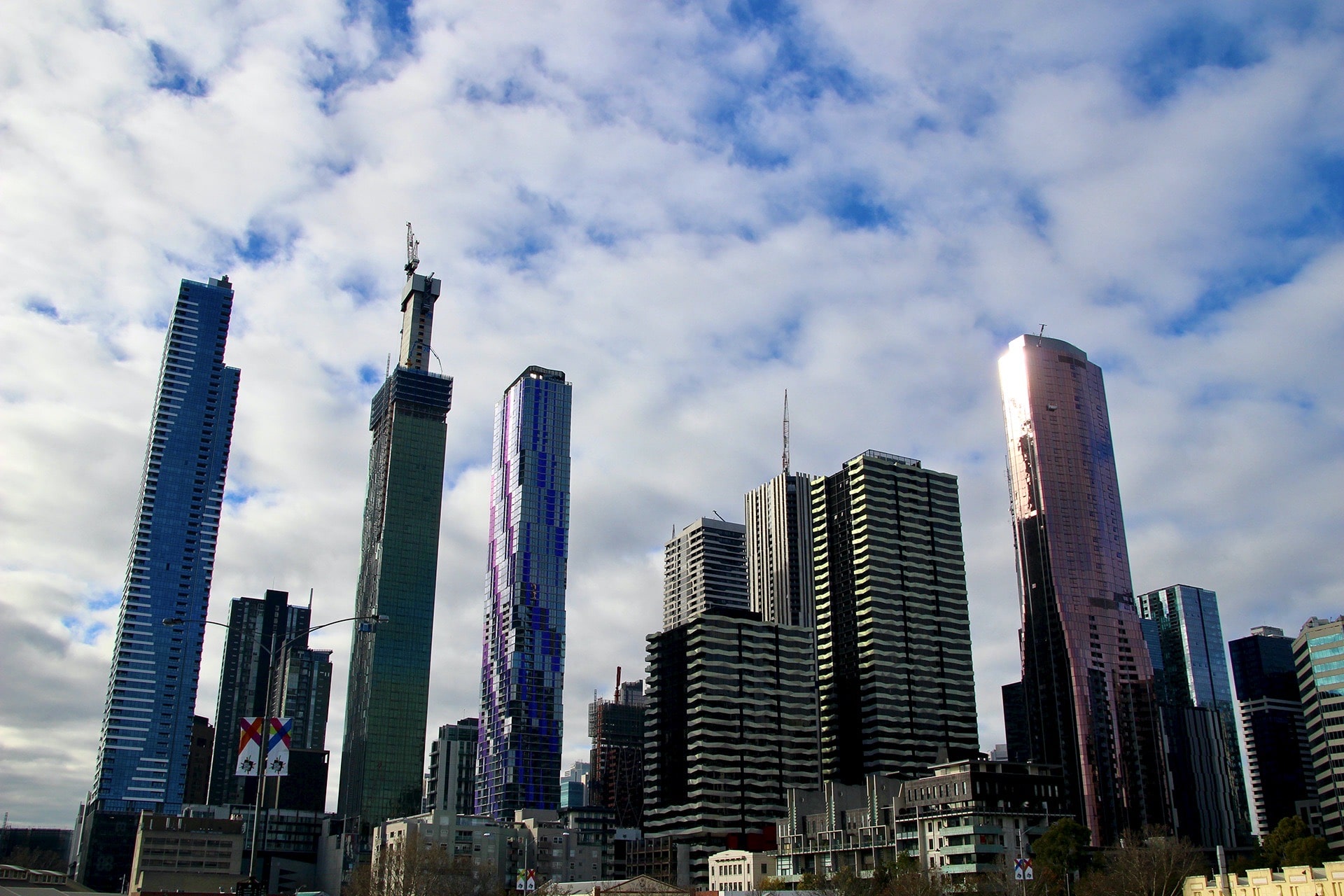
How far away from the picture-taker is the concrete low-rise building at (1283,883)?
9512 centimetres

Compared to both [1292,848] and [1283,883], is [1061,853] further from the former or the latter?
[1283,883]

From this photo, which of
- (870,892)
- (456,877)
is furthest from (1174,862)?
(456,877)

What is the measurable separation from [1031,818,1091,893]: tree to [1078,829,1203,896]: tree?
3.54 meters

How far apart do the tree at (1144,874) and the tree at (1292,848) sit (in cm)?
1538

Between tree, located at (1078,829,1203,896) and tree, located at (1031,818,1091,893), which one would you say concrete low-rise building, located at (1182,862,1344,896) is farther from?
tree, located at (1031,818,1091,893)

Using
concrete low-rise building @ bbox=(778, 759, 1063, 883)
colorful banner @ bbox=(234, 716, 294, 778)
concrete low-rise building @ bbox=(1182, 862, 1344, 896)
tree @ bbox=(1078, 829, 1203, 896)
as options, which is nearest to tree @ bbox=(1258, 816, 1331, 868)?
tree @ bbox=(1078, 829, 1203, 896)

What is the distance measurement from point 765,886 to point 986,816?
36512mm

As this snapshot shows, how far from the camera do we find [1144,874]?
128000mm

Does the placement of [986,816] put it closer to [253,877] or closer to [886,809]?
[886,809]

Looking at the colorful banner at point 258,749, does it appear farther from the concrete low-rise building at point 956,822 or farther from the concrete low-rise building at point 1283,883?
the concrete low-rise building at point 956,822

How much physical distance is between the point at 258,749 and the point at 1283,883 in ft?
285

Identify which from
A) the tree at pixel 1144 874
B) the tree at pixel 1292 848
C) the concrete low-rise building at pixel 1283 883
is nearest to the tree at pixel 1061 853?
the tree at pixel 1144 874

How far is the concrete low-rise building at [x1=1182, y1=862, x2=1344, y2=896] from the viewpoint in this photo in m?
95.1

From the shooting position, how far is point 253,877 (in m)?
66.4
